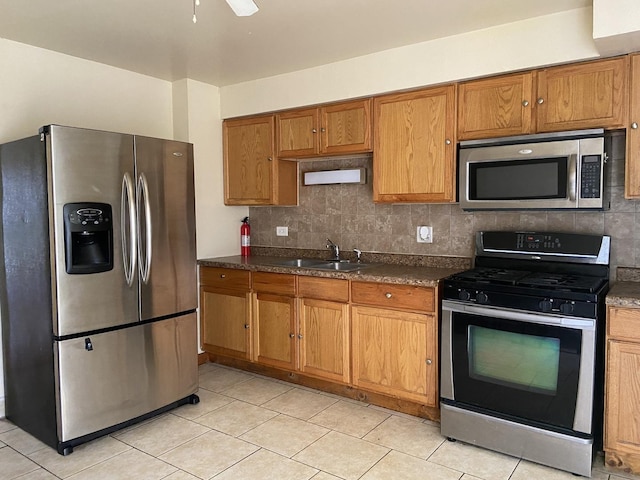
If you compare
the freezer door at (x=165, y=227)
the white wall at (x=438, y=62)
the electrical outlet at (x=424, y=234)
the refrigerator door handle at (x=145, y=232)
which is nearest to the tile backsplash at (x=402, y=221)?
the electrical outlet at (x=424, y=234)

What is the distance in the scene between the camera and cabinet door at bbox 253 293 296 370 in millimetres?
3391

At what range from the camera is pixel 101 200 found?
8.51 ft

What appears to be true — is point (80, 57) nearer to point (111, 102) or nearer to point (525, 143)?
point (111, 102)

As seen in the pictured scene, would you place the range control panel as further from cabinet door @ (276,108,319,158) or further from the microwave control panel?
cabinet door @ (276,108,319,158)

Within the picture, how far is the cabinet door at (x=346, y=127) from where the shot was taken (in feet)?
10.7

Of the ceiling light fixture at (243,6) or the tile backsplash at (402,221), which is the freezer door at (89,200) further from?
the tile backsplash at (402,221)

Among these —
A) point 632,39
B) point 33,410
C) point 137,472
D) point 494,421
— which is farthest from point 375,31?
point 33,410

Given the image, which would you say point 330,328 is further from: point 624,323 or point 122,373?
point 624,323

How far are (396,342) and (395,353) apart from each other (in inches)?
2.8

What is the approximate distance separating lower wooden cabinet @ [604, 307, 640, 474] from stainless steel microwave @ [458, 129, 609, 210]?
0.62 meters

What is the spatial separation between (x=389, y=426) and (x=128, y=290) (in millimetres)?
1750

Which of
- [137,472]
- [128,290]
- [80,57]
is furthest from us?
[80,57]

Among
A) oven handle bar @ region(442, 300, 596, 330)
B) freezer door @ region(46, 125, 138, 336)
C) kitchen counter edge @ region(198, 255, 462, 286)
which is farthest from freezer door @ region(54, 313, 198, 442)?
oven handle bar @ region(442, 300, 596, 330)

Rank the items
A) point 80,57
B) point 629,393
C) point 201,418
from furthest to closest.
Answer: point 80,57 → point 201,418 → point 629,393
